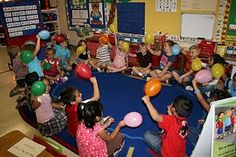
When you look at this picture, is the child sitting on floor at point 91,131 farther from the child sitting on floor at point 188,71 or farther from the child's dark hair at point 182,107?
the child sitting on floor at point 188,71

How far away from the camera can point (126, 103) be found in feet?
10.4

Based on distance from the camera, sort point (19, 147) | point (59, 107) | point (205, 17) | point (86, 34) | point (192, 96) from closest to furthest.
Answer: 1. point (19, 147)
2. point (59, 107)
3. point (192, 96)
4. point (205, 17)
5. point (86, 34)

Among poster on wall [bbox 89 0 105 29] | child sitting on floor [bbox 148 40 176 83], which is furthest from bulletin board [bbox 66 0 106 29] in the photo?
child sitting on floor [bbox 148 40 176 83]

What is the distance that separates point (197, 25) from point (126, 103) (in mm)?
1990

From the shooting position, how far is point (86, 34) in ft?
19.6

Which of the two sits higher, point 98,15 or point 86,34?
point 98,15

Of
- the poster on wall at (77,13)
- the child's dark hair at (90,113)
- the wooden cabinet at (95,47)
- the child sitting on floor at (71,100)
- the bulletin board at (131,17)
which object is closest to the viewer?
the child's dark hair at (90,113)

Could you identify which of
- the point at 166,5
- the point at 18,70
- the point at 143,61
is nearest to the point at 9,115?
the point at 18,70

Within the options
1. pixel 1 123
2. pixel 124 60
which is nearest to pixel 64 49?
pixel 124 60

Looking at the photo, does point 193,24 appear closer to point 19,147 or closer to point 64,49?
point 64,49

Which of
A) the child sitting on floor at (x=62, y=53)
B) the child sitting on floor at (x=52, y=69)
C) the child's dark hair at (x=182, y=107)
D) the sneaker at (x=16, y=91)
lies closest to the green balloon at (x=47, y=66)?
the child sitting on floor at (x=52, y=69)

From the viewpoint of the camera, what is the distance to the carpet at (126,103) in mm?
2482

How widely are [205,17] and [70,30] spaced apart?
12.4 ft

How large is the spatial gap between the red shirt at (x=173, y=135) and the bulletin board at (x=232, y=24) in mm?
2496
